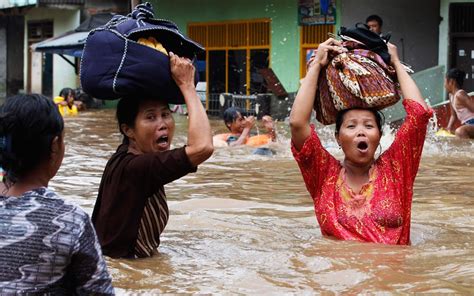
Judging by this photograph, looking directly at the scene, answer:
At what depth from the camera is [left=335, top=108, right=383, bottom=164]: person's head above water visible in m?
4.71

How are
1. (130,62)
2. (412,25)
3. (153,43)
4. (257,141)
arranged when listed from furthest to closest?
(412,25)
(257,141)
(153,43)
(130,62)

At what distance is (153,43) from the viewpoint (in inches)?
160

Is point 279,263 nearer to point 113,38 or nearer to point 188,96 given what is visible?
point 188,96

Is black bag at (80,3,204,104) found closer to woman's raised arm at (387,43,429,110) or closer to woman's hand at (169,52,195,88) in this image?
woman's hand at (169,52,195,88)

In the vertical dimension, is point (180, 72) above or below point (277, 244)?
above

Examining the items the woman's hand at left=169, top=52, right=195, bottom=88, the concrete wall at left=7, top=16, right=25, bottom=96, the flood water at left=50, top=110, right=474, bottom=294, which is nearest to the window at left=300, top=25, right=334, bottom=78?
the flood water at left=50, top=110, right=474, bottom=294

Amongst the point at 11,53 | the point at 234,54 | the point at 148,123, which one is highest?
the point at 11,53

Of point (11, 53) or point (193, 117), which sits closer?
point (193, 117)

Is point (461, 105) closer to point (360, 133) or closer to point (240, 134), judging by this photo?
point (240, 134)

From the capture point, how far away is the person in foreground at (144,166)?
150 inches

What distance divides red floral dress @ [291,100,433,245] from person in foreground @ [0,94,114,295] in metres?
2.25

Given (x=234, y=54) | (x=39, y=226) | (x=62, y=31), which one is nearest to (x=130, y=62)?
(x=39, y=226)

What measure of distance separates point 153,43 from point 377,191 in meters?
1.46

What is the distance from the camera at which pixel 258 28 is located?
75.7 ft
